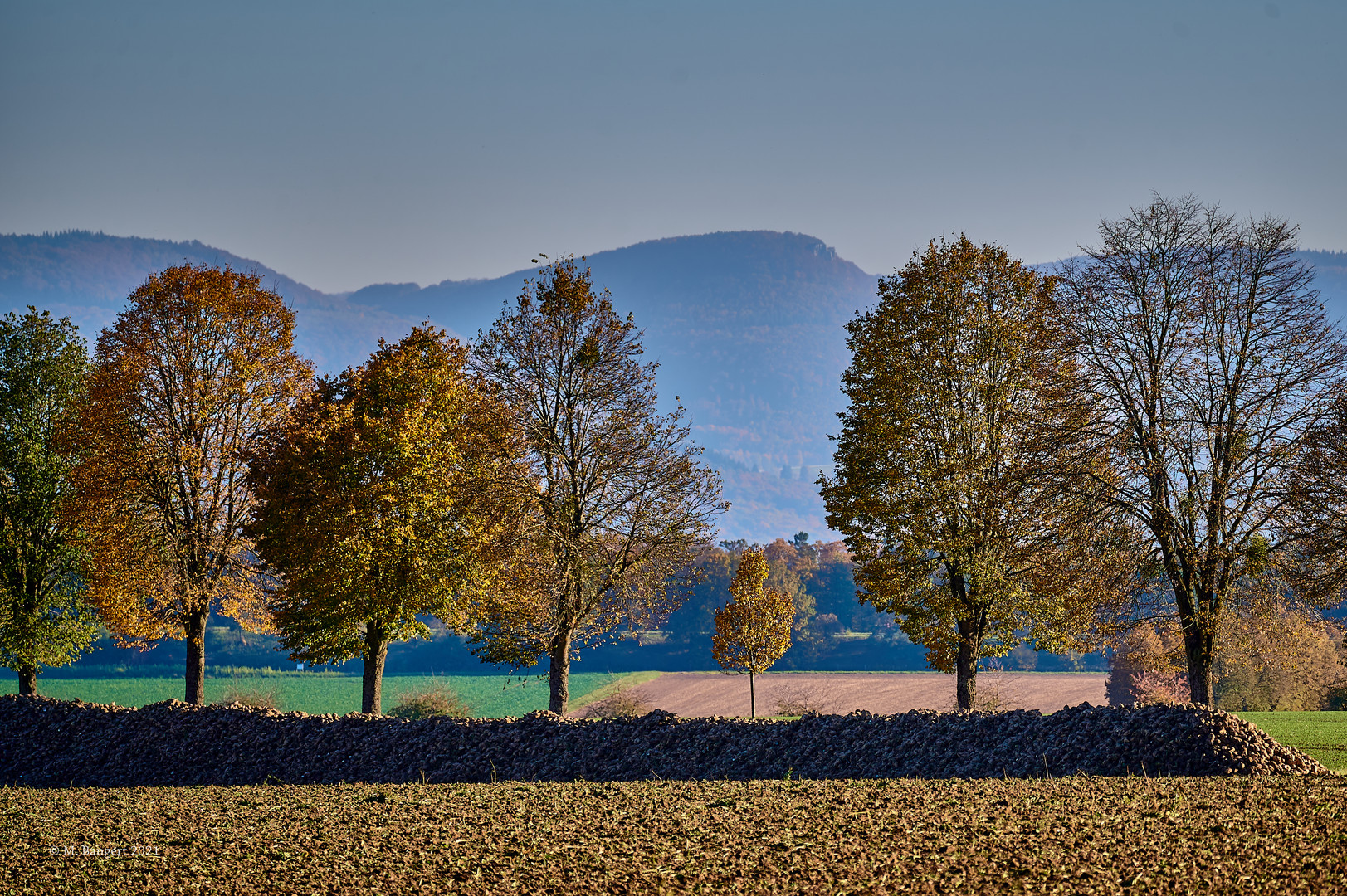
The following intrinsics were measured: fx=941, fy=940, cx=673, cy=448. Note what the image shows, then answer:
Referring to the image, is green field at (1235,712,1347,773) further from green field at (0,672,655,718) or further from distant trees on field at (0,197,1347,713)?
green field at (0,672,655,718)

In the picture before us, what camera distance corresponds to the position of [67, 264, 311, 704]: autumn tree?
78.4ft

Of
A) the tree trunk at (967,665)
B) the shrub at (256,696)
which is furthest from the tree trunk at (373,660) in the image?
the tree trunk at (967,665)

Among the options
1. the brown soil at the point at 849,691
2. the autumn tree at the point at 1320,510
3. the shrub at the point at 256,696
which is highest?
the autumn tree at the point at 1320,510

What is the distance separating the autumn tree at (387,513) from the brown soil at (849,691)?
24875 mm

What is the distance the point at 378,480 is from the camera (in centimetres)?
2197

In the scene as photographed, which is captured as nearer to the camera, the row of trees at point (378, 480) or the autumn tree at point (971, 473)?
the autumn tree at point (971, 473)

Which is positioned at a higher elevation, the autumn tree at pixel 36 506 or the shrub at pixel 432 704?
the autumn tree at pixel 36 506

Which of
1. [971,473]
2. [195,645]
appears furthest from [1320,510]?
[195,645]

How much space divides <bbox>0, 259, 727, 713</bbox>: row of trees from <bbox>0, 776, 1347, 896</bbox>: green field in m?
11.3

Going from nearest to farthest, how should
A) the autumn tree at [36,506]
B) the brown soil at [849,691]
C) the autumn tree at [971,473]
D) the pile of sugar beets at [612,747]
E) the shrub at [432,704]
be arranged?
the pile of sugar beets at [612,747], the autumn tree at [971,473], the autumn tree at [36,506], the shrub at [432,704], the brown soil at [849,691]

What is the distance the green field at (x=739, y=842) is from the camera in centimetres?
686

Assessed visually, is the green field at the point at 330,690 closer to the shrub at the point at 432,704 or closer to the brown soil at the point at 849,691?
the brown soil at the point at 849,691

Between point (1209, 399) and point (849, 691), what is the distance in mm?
38346

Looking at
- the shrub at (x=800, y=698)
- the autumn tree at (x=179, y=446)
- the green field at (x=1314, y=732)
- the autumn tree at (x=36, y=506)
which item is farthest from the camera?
the shrub at (x=800, y=698)
